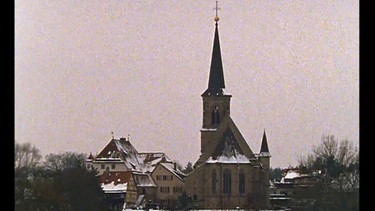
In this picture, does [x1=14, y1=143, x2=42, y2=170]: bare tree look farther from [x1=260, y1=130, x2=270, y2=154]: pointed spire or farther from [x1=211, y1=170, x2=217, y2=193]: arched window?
[x1=260, y1=130, x2=270, y2=154]: pointed spire

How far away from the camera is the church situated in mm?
18516

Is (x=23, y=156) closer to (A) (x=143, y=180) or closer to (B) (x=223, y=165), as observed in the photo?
(B) (x=223, y=165)

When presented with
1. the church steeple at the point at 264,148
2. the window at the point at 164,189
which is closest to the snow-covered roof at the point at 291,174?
the church steeple at the point at 264,148

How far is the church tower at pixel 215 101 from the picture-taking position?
20.1 meters

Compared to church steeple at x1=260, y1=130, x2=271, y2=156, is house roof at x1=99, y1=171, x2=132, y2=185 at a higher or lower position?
lower

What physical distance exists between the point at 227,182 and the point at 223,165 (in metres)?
0.45

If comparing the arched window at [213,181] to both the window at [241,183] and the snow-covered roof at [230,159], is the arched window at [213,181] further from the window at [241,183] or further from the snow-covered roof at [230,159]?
the window at [241,183]

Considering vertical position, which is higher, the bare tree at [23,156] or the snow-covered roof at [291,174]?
the bare tree at [23,156]

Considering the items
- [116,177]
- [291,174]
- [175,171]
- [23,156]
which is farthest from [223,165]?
[23,156]

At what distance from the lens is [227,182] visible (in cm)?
1880

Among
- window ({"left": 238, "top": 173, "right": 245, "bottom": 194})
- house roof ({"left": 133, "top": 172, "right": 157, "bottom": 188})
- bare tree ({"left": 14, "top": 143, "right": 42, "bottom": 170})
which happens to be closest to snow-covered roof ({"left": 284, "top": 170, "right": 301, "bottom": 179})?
window ({"left": 238, "top": 173, "right": 245, "bottom": 194})
